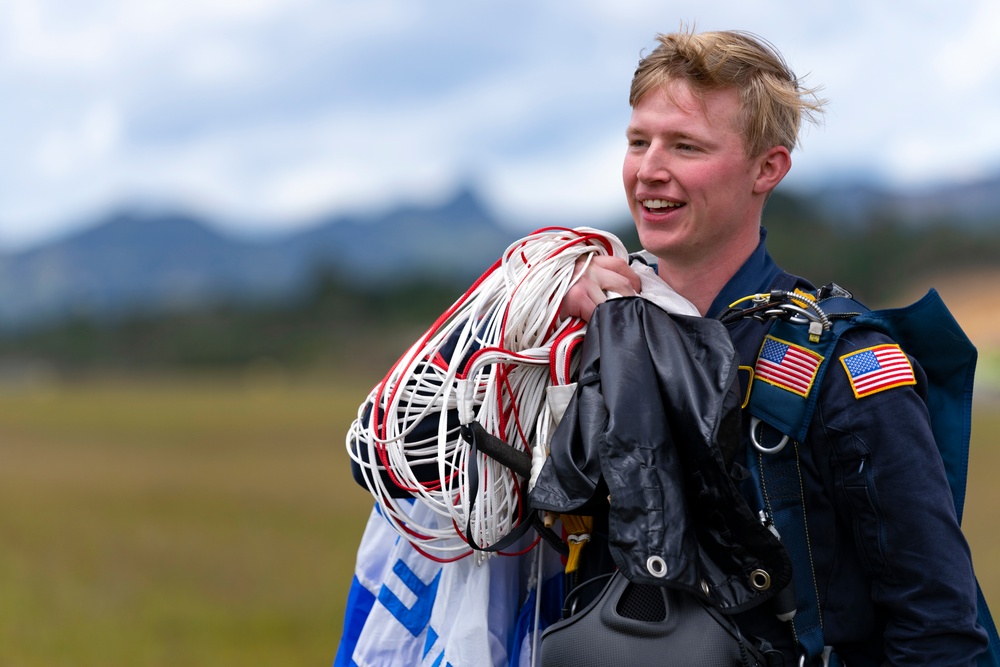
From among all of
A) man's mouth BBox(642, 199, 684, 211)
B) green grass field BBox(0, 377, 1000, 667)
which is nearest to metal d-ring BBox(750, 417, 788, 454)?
man's mouth BBox(642, 199, 684, 211)

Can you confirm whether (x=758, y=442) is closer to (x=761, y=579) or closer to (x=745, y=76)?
(x=761, y=579)

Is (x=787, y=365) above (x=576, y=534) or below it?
above

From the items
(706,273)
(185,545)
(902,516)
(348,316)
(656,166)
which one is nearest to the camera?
(902,516)

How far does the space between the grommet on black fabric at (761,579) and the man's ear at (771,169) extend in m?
0.76

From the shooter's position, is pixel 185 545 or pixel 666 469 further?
pixel 185 545

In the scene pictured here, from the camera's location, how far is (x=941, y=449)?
2.06m

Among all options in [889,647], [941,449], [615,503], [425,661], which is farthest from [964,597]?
[425,661]

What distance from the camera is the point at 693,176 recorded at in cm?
207

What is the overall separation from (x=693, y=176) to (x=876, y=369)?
1.63 feet

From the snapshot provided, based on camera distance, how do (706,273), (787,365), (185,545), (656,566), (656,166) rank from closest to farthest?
1. (656,566)
2. (787,365)
3. (656,166)
4. (706,273)
5. (185,545)

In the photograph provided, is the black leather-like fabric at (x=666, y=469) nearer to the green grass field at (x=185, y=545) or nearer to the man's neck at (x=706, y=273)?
the man's neck at (x=706, y=273)

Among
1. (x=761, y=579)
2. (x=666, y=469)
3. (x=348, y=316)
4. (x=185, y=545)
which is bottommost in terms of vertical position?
(x=348, y=316)

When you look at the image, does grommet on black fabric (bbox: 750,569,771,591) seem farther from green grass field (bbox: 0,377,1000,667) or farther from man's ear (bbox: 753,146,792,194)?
green grass field (bbox: 0,377,1000,667)

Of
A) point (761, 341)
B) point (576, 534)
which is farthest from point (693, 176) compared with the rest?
point (576, 534)
